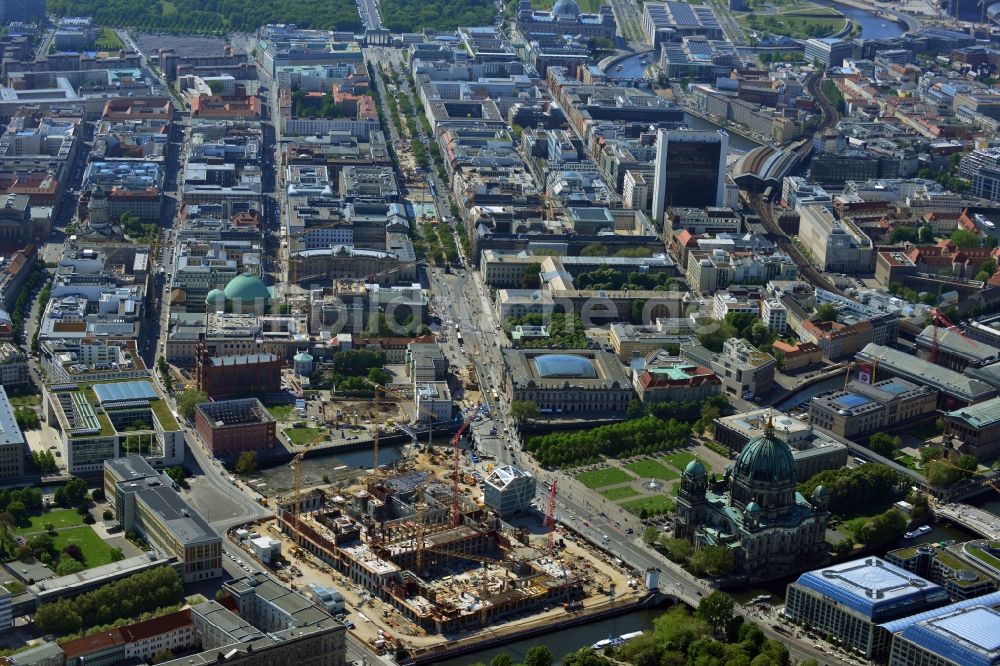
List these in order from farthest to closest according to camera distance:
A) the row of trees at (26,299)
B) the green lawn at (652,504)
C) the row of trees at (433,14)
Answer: the row of trees at (433,14), the row of trees at (26,299), the green lawn at (652,504)

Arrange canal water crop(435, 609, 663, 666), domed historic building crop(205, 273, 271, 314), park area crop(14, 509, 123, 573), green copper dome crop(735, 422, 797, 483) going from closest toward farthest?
1. canal water crop(435, 609, 663, 666)
2. park area crop(14, 509, 123, 573)
3. green copper dome crop(735, 422, 797, 483)
4. domed historic building crop(205, 273, 271, 314)

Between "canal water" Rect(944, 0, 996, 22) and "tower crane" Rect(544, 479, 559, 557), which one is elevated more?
"canal water" Rect(944, 0, 996, 22)

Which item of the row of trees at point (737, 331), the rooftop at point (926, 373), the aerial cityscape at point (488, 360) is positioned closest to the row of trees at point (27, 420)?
the aerial cityscape at point (488, 360)

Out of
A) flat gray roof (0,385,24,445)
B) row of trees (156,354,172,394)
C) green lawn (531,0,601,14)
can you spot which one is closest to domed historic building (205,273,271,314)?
row of trees (156,354,172,394)

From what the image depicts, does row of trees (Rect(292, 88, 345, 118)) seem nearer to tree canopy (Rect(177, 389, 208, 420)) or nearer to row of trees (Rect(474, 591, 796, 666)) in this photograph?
tree canopy (Rect(177, 389, 208, 420))

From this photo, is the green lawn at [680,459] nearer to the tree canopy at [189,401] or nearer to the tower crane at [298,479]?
the tower crane at [298,479]

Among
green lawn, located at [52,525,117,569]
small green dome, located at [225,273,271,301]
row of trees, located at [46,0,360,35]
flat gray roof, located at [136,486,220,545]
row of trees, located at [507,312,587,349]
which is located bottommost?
green lawn, located at [52,525,117,569]

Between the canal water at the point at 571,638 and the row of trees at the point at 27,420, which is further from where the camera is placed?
the row of trees at the point at 27,420
